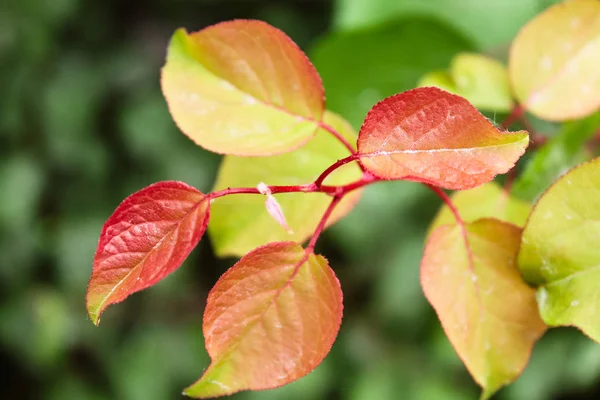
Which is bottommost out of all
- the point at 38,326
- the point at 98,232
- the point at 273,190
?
the point at 38,326

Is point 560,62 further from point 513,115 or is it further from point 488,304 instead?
point 488,304

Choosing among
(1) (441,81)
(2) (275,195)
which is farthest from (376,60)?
(2) (275,195)

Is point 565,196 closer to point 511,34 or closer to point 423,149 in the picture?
point 423,149

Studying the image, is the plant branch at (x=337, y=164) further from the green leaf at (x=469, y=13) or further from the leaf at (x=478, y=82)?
the green leaf at (x=469, y=13)

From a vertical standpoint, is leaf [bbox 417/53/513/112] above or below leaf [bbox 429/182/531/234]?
above

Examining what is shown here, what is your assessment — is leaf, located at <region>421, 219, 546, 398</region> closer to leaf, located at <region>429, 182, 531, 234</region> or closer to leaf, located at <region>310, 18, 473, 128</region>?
leaf, located at <region>429, 182, 531, 234</region>

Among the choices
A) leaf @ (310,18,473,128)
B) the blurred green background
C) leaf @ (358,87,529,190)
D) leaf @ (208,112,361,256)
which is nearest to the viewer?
leaf @ (358,87,529,190)

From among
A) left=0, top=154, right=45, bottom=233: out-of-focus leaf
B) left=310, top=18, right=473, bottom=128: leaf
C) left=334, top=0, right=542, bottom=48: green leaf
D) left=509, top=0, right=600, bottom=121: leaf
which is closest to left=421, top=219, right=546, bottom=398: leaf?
left=509, top=0, right=600, bottom=121: leaf
